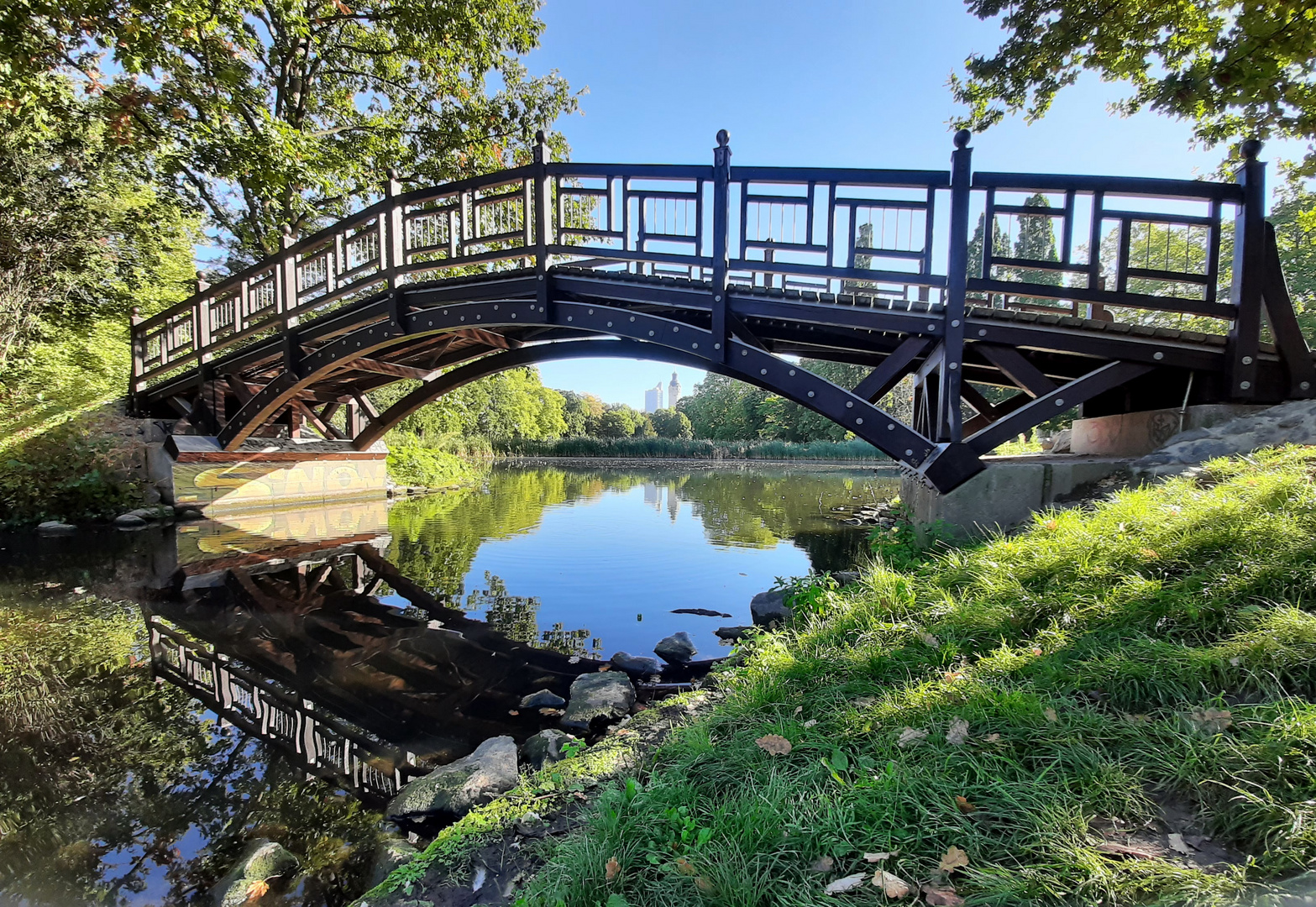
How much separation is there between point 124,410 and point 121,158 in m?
5.61

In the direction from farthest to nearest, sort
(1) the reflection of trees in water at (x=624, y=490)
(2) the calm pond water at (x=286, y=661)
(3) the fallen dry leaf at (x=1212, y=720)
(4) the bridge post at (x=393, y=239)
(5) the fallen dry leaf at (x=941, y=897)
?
(1) the reflection of trees in water at (x=624, y=490) → (4) the bridge post at (x=393, y=239) → (2) the calm pond water at (x=286, y=661) → (3) the fallen dry leaf at (x=1212, y=720) → (5) the fallen dry leaf at (x=941, y=897)

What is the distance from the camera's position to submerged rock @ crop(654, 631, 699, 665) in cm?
473

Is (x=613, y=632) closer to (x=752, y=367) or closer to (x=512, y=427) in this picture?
(x=752, y=367)

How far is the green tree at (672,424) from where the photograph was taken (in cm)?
6100

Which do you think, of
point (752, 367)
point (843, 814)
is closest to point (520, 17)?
point (752, 367)

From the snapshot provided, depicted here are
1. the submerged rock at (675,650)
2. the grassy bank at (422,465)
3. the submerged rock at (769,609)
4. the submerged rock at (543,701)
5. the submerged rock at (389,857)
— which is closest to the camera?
the submerged rock at (389,857)

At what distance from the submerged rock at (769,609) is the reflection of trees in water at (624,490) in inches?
88.1

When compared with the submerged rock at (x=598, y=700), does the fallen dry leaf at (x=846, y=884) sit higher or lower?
higher

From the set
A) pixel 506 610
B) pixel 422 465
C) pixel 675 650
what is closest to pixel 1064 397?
pixel 675 650

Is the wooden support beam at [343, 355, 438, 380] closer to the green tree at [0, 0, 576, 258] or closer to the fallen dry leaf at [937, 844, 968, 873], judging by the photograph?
the green tree at [0, 0, 576, 258]

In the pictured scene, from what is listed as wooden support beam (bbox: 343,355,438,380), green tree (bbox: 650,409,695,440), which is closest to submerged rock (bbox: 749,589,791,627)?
wooden support beam (bbox: 343,355,438,380)

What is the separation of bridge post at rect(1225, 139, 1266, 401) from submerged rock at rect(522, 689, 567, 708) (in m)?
6.25

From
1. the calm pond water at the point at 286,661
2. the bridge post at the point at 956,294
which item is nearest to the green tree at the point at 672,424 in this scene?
the calm pond water at the point at 286,661

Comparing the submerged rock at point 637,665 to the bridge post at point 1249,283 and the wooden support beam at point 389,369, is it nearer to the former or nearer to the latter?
the bridge post at point 1249,283
